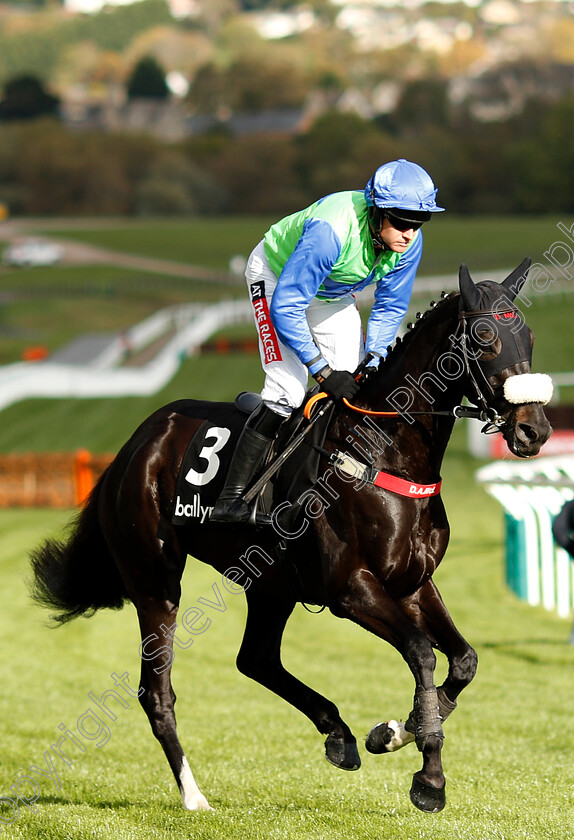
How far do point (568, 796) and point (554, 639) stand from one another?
4867 millimetres

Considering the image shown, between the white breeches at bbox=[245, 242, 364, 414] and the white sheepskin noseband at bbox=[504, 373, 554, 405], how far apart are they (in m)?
0.92

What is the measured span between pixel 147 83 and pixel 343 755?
4957 inches

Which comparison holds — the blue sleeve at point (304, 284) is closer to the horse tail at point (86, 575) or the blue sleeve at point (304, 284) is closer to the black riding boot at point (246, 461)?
the black riding boot at point (246, 461)

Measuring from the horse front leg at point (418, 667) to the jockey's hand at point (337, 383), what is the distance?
732mm

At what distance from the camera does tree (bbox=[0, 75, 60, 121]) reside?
10006cm

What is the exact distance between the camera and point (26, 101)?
102m

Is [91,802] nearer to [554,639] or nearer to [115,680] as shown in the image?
[115,680]

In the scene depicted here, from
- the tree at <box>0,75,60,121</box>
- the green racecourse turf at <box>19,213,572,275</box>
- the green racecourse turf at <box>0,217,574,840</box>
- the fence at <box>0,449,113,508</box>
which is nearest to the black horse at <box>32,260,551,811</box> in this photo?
the green racecourse turf at <box>0,217,574,840</box>

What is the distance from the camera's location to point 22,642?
32.6ft

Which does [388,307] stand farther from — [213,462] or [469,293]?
[213,462]

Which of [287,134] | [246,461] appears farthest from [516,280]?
[287,134]

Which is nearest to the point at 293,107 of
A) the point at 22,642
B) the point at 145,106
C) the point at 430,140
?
the point at 145,106

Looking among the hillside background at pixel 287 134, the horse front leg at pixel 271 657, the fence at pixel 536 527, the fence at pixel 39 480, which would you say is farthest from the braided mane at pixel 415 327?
the hillside background at pixel 287 134

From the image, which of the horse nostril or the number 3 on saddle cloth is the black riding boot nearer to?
the number 3 on saddle cloth
